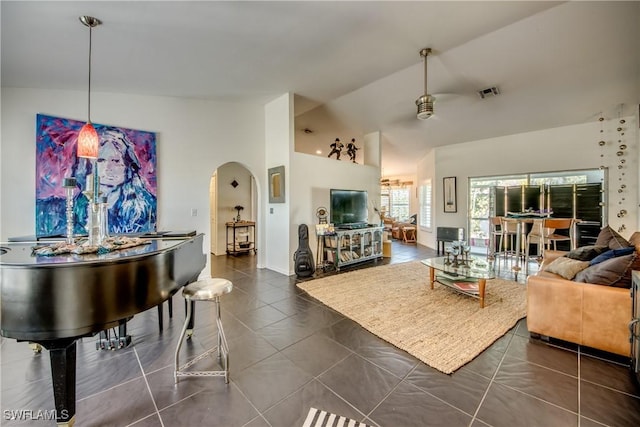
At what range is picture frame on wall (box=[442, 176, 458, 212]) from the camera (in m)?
6.73

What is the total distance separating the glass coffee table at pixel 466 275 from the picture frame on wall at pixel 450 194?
3351 mm

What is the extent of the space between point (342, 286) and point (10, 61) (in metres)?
4.65

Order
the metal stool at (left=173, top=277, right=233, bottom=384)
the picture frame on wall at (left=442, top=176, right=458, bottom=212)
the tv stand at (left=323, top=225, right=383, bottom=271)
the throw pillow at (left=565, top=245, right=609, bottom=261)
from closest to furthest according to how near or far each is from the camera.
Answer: the metal stool at (left=173, top=277, right=233, bottom=384) → the throw pillow at (left=565, top=245, right=609, bottom=261) → the tv stand at (left=323, top=225, right=383, bottom=271) → the picture frame on wall at (left=442, top=176, right=458, bottom=212)

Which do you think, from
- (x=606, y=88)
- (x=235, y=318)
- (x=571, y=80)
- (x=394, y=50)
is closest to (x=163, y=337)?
(x=235, y=318)

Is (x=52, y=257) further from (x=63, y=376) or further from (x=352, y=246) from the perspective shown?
(x=352, y=246)

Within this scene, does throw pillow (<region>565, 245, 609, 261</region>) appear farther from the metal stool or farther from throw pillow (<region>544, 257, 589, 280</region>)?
the metal stool

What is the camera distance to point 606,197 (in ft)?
15.6

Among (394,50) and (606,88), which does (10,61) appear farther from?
(606,88)

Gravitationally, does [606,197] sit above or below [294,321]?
above

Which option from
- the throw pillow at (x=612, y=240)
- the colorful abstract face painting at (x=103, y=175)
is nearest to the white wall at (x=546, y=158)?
the throw pillow at (x=612, y=240)

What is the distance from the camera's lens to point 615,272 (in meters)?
2.14

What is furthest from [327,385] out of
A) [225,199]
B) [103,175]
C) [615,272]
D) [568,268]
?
[225,199]

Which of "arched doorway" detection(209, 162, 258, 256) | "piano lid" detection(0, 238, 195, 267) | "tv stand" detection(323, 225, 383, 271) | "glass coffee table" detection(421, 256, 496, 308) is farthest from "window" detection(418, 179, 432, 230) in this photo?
"piano lid" detection(0, 238, 195, 267)

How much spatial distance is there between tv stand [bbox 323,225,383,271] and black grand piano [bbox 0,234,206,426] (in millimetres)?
3764
